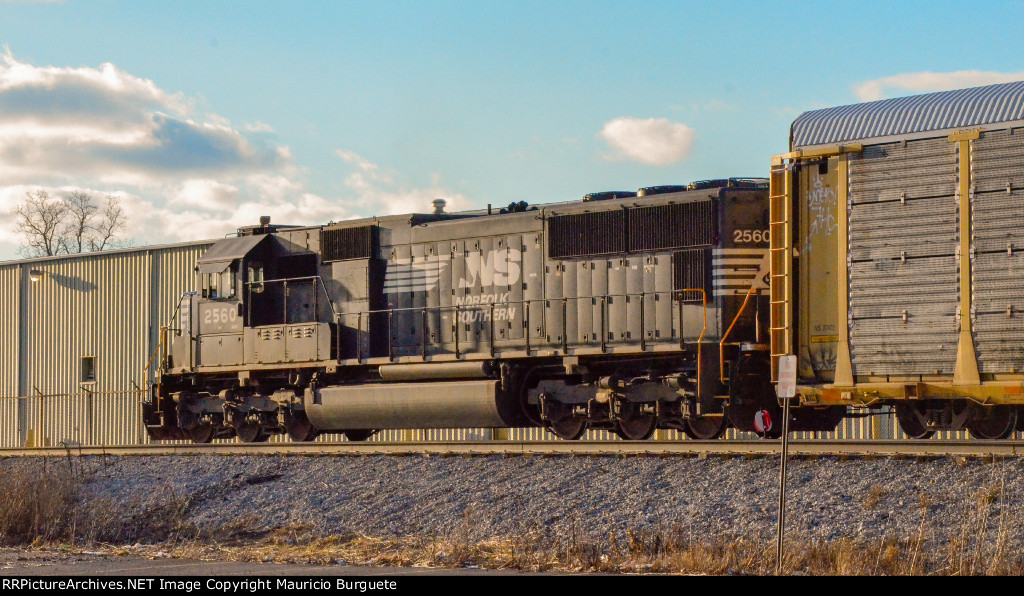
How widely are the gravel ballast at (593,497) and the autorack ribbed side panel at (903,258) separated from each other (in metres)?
1.34

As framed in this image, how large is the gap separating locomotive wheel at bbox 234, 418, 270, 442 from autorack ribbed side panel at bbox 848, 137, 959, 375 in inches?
415

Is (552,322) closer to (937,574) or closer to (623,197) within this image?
(623,197)

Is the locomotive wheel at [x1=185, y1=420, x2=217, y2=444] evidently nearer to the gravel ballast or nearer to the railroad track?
the railroad track

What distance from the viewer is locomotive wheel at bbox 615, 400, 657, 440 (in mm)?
16719

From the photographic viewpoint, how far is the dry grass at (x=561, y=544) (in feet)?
34.1

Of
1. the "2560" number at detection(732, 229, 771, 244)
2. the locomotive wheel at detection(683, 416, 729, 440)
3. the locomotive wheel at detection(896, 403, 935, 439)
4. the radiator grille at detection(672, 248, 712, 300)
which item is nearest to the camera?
the locomotive wheel at detection(896, 403, 935, 439)

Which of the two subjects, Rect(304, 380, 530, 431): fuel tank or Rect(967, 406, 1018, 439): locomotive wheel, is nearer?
Rect(967, 406, 1018, 439): locomotive wheel

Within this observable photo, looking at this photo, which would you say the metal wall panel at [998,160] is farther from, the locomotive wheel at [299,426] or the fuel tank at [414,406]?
the locomotive wheel at [299,426]

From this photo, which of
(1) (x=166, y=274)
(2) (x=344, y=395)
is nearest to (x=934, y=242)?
(2) (x=344, y=395)

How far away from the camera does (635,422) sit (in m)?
16.9

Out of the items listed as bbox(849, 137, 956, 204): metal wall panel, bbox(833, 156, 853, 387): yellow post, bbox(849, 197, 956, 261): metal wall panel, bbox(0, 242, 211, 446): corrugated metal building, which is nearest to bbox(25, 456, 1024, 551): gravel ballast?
bbox(833, 156, 853, 387): yellow post

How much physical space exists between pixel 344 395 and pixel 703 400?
6.33 metres

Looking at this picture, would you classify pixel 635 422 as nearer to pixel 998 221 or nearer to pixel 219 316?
pixel 998 221

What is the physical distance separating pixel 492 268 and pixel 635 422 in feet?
11.4
